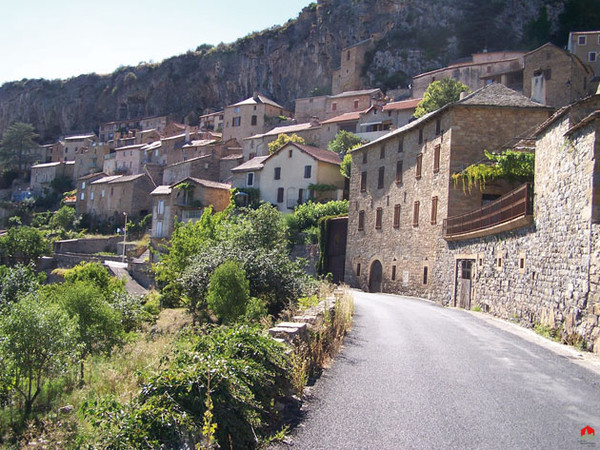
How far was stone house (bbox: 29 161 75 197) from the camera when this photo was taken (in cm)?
9136

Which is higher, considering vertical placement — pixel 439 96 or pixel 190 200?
pixel 439 96

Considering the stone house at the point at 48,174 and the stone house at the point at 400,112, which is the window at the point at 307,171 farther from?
the stone house at the point at 48,174

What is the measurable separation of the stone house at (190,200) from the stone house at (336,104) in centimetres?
2218

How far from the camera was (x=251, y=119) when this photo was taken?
77.4m

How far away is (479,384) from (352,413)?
2.58m

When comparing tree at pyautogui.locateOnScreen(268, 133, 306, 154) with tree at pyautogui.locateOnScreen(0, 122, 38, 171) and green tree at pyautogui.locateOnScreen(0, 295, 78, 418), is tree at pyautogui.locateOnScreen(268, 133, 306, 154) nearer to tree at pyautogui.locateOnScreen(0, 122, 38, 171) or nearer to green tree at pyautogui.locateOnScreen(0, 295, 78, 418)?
green tree at pyautogui.locateOnScreen(0, 295, 78, 418)

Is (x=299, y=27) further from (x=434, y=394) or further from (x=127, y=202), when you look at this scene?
(x=434, y=394)

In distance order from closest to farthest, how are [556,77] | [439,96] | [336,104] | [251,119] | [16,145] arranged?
[439,96] → [556,77] → [336,104] → [251,119] → [16,145]

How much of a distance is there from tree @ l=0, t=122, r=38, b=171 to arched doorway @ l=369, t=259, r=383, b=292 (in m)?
88.7

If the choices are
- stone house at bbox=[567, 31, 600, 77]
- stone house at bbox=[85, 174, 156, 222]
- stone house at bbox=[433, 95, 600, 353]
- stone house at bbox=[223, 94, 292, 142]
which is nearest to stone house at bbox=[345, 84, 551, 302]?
stone house at bbox=[433, 95, 600, 353]

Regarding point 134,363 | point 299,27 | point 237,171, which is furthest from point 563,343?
point 299,27

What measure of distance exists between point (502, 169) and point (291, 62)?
72.9m

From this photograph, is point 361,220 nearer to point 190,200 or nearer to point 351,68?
point 190,200

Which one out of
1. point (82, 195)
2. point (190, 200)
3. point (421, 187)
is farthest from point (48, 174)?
point (421, 187)
